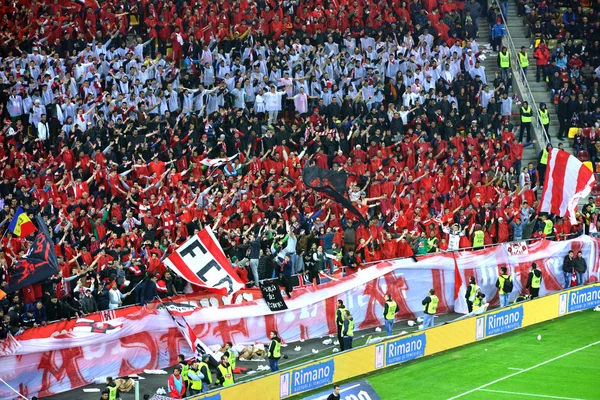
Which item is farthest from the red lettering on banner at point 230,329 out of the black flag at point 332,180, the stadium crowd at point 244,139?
the black flag at point 332,180

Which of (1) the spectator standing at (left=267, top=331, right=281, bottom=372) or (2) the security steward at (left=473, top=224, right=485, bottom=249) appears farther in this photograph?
(2) the security steward at (left=473, top=224, right=485, bottom=249)

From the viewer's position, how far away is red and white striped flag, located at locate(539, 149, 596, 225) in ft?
108

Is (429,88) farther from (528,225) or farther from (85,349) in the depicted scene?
(85,349)

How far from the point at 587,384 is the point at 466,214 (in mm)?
9715

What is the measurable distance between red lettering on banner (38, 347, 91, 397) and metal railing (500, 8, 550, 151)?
22.9 m

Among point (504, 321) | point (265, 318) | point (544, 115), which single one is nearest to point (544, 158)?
point (544, 115)

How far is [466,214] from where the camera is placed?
3553 cm

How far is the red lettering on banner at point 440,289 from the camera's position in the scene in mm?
32500

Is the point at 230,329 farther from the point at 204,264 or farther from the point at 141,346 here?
the point at 141,346

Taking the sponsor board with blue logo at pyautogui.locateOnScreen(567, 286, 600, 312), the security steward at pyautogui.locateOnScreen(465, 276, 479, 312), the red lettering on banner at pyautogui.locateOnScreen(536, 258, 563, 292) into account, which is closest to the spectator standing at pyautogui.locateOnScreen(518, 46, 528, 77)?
the red lettering on banner at pyautogui.locateOnScreen(536, 258, 563, 292)

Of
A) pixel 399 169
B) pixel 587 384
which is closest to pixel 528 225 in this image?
pixel 399 169

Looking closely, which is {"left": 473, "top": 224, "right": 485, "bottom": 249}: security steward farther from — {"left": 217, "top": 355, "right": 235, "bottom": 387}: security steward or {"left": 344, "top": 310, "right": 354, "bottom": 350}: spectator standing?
{"left": 217, "top": 355, "right": 235, "bottom": 387}: security steward

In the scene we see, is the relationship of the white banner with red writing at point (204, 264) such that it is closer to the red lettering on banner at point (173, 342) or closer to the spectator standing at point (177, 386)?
the red lettering on banner at point (173, 342)

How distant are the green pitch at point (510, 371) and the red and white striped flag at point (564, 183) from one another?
12.6 feet
